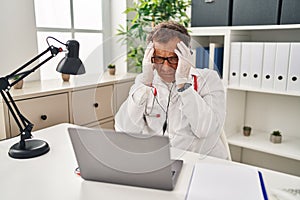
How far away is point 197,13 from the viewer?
79.4 inches

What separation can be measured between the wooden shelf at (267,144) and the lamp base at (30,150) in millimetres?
1372

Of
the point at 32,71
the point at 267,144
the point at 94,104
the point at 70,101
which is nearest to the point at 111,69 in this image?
the point at 94,104

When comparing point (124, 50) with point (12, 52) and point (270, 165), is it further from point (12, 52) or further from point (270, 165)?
point (270, 165)

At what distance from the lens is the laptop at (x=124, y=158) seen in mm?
737

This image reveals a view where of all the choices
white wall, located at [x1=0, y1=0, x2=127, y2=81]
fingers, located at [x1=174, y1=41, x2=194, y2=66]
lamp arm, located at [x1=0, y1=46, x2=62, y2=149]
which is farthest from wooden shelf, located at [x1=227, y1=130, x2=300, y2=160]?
white wall, located at [x1=0, y1=0, x2=127, y2=81]

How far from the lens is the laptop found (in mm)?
737

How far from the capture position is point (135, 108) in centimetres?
85

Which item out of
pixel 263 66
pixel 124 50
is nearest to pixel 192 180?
pixel 124 50

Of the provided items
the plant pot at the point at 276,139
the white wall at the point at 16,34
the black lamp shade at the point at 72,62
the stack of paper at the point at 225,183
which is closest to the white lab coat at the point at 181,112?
the stack of paper at the point at 225,183

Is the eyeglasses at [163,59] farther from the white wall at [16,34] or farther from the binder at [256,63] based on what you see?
the white wall at [16,34]

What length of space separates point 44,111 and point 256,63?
1423mm

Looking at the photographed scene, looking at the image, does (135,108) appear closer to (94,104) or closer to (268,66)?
(94,104)

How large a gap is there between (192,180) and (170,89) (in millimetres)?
296

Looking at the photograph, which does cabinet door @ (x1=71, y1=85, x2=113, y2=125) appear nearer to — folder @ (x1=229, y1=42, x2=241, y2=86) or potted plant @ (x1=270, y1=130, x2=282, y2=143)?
folder @ (x1=229, y1=42, x2=241, y2=86)
